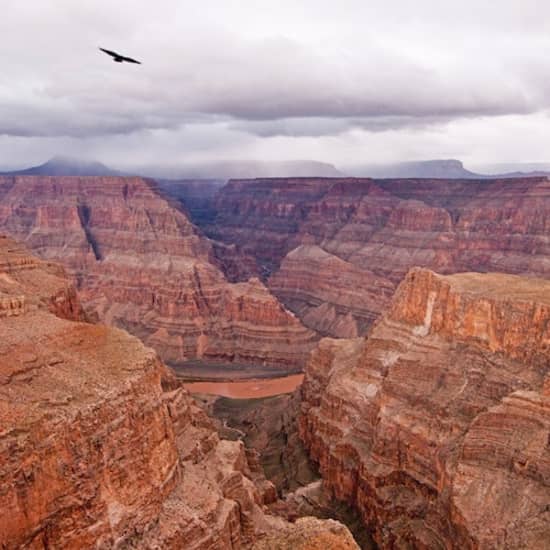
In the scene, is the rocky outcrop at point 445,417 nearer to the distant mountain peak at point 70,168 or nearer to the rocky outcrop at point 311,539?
the rocky outcrop at point 311,539

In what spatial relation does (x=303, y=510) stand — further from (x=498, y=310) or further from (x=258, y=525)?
(x=498, y=310)

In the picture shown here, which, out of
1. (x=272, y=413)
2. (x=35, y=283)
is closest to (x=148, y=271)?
(x=272, y=413)

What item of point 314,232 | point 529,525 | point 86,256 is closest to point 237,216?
point 314,232

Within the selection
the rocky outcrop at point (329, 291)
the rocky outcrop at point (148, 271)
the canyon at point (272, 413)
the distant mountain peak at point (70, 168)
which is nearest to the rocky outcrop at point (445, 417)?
the canyon at point (272, 413)

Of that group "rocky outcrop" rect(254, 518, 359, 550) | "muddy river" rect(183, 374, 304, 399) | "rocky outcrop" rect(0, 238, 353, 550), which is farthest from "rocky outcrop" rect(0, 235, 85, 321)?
"muddy river" rect(183, 374, 304, 399)

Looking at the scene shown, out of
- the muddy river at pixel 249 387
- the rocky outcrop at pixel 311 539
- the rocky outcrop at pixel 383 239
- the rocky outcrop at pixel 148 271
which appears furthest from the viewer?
the rocky outcrop at pixel 383 239

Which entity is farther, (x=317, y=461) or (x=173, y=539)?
(x=317, y=461)

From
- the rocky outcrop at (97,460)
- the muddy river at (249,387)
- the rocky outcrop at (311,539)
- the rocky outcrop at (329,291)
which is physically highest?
the rocky outcrop at (311,539)
